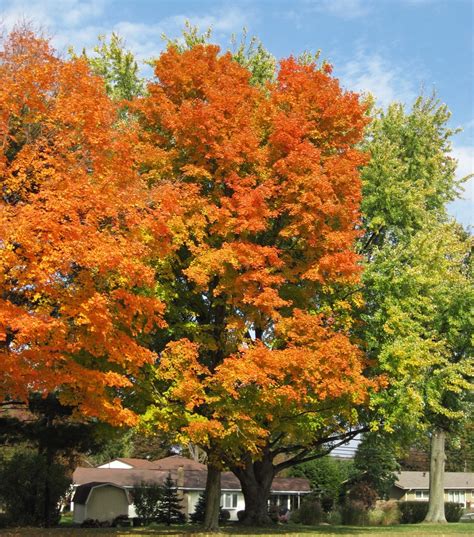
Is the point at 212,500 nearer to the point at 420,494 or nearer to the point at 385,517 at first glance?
the point at 385,517

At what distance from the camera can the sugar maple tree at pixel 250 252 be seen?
1988 cm

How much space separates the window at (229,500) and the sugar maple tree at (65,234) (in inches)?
1449

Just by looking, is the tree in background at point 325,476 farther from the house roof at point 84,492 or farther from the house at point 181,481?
the house roof at point 84,492

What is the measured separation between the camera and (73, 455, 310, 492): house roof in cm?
4888

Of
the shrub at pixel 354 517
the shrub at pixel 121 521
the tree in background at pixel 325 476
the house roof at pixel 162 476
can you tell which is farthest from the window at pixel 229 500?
the shrub at pixel 121 521

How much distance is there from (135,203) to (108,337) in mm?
3529

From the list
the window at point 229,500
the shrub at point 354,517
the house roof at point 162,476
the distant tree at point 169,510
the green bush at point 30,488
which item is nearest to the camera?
the green bush at point 30,488

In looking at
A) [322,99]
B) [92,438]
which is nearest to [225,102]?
[322,99]

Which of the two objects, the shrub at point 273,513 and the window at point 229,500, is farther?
the window at point 229,500

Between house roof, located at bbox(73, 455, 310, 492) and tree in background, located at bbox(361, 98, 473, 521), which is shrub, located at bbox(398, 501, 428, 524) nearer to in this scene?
house roof, located at bbox(73, 455, 310, 492)

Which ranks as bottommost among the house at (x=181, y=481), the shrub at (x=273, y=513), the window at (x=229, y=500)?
the shrub at (x=273, y=513)

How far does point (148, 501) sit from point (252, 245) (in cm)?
2727

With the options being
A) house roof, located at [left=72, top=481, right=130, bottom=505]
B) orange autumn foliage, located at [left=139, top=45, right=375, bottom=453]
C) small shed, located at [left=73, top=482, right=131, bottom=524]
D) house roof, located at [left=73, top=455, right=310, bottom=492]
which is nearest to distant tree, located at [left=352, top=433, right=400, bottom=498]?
house roof, located at [left=73, top=455, right=310, bottom=492]

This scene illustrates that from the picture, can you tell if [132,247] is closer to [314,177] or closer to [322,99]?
[314,177]
